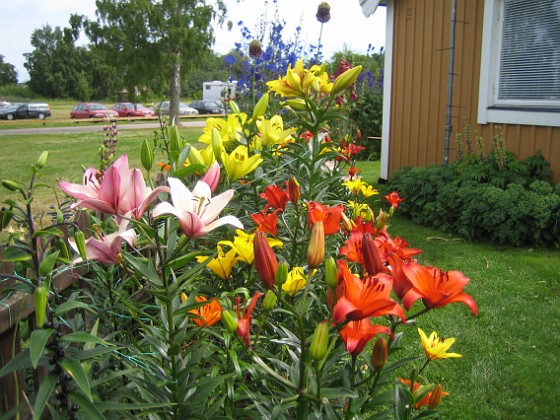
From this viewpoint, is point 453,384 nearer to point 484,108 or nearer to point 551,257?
point 551,257

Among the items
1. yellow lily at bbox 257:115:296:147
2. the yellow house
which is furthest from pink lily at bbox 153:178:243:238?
the yellow house

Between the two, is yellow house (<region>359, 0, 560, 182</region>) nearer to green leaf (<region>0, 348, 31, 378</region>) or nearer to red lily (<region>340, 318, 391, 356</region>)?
red lily (<region>340, 318, 391, 356</region>)

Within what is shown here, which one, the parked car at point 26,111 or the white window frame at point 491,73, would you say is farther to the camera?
the parked car at point 26,111

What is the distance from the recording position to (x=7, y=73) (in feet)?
198

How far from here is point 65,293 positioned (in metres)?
1.63

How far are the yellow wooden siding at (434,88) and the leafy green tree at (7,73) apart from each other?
205 ft

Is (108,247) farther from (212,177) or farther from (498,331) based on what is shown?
(498,331)

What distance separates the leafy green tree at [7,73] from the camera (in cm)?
5941

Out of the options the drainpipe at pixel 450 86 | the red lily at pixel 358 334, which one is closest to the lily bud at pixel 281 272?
the red lily at pixel 358 334

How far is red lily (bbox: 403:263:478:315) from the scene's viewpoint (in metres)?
0.86

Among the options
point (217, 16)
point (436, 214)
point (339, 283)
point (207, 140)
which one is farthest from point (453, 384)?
point (217, 16)

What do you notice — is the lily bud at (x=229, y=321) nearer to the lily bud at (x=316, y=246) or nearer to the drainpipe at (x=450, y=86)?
the lily bud at (x=316, y=246)

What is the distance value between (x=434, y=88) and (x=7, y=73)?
65235mm

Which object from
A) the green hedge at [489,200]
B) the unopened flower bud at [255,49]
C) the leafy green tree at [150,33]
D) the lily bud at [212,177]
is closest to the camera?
the lily bud at [212,177]
